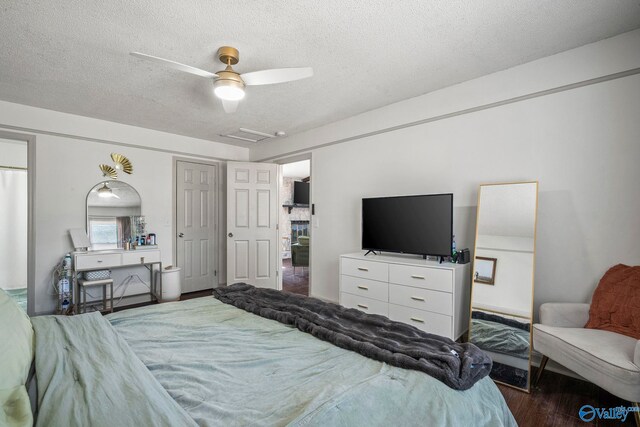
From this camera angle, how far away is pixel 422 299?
2752mm

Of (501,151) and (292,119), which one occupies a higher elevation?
(292,119)

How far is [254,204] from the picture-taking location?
5051mm

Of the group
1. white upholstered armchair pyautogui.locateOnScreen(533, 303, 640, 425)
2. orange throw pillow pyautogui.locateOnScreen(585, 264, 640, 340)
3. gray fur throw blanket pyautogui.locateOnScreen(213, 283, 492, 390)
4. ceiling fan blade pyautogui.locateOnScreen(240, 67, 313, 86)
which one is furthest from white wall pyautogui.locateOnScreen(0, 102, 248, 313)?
orange throw pillow pyautogui.locateOnScreen(585, 264, 640, 340)

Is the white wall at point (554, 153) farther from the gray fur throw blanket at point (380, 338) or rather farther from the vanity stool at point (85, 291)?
the vanity stool at point (85, 291)

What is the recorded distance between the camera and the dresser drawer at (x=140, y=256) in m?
3.94

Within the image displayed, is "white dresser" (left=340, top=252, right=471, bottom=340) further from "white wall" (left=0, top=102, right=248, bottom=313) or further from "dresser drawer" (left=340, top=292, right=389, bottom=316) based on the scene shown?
"white wall" (left=0, top=102, right=248, bottom=313)

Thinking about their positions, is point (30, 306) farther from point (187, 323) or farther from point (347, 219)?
point (347, 219)

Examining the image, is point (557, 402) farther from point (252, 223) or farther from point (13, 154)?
point (13, 154)

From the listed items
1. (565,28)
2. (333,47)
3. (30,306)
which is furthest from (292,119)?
(30,306)

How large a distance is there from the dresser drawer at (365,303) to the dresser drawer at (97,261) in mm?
2886

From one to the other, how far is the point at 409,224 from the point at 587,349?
1.63m

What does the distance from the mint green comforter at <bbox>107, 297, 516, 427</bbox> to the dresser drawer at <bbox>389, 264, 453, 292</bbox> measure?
1.31m

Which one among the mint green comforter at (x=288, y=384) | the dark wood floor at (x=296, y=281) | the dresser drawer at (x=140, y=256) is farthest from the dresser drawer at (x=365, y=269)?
the dresser drawer at (x=140, y=256)

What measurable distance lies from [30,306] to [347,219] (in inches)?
157
